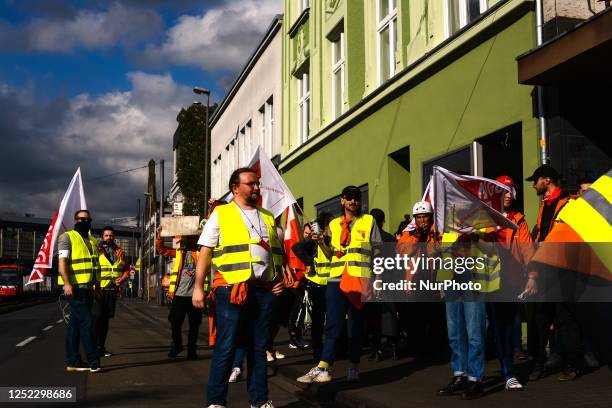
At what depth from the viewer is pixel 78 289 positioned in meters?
9.30

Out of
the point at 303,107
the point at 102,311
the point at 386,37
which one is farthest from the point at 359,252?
the point at 303,107

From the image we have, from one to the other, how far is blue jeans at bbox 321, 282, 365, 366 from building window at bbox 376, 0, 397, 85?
357 inches

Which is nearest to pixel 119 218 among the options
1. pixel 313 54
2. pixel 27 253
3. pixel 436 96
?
pixel 27 253

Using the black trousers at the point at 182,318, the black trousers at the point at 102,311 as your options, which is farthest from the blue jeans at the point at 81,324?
the black trousers at the point at 182,318

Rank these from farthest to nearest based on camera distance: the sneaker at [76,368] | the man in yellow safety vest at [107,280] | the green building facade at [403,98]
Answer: the green building facade at [403,98] → the man in yellow safety vest at [107,280] → the sneaker at [76,368]

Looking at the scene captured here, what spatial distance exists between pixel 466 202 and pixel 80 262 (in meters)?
4.82

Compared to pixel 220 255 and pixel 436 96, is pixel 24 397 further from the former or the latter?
pixel 436 96

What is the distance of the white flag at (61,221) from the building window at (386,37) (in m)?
7.81

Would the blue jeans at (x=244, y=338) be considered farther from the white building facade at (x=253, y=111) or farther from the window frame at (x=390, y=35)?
the white building facade at (x=253, y=111)

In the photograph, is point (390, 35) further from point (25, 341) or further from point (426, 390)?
point (426, 390)

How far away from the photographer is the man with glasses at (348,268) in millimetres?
7789

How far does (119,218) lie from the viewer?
126312mm

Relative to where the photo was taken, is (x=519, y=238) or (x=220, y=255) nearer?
(x=220, y=255)

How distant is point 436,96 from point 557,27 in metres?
3.52
